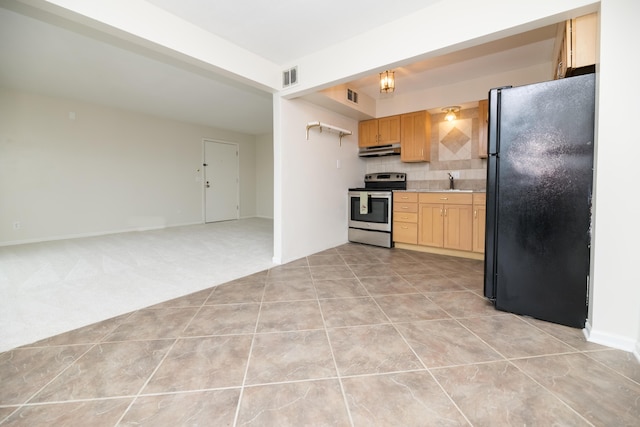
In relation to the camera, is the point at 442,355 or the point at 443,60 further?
the point at 443,60

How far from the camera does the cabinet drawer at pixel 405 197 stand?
3962mm

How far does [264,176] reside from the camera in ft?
26.1

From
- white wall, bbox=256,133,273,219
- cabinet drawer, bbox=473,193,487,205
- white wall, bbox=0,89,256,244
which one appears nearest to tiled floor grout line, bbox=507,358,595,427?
cabinet drawer, bbox=473,193,487,205

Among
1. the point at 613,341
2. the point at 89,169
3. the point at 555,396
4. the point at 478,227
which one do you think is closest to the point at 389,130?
the point at 478,227

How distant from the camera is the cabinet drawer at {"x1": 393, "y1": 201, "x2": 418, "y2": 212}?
398cm

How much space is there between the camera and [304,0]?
210 cm

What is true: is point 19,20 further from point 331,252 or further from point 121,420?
point 331,252

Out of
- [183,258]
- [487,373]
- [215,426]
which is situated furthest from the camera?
[183,258]

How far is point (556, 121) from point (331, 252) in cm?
283

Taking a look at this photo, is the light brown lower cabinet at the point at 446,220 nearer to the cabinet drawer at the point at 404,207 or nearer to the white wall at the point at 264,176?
the cabinet drawer at the point at 404,207

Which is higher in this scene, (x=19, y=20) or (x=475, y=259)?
(x=19, y=20)

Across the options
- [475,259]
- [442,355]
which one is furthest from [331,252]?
[442,355]

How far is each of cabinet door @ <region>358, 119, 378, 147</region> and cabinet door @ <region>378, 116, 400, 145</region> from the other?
75 mm

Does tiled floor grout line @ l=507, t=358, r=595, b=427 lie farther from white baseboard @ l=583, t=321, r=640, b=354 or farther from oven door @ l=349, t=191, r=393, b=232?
oven door @ l=349, t=191, r=393, b=232
